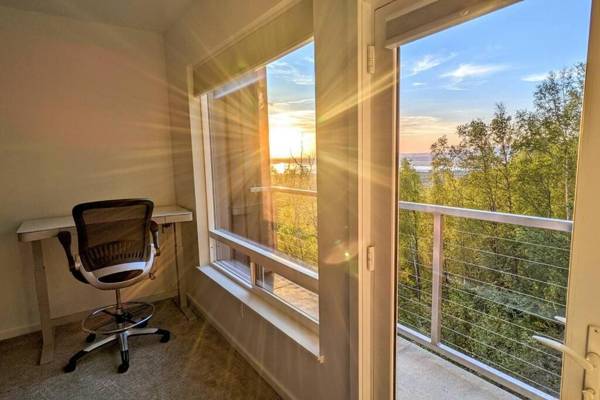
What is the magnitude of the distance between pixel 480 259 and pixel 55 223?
2.79 metres

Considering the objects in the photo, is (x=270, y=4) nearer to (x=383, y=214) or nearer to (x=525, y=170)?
(x=383, y=214)

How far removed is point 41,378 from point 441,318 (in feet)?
8.15

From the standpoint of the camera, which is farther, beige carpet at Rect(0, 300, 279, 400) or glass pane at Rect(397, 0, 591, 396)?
beige carpet at Rect(0, 300, 279, 400)

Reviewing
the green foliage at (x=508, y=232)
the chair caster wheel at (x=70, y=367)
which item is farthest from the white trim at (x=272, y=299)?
the chair caster wheel at (x=70, y=367)

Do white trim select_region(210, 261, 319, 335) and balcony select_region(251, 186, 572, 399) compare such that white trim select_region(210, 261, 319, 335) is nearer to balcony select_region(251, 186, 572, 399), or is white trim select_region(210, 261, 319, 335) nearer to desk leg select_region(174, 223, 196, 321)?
desk leg select_region(174, 223, 196, 321)

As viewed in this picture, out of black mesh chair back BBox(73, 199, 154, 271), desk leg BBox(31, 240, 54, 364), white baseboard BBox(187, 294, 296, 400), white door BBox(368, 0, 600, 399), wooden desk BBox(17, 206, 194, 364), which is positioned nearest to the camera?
white door BBox(368, 0, 600, 399)

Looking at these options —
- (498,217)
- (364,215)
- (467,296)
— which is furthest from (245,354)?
(498,217)

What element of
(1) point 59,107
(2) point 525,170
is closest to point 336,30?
(2) point 525,170

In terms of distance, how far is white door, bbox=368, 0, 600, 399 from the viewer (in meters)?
0.77

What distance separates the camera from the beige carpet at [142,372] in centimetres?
202

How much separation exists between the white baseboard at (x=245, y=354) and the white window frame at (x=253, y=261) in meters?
0.39

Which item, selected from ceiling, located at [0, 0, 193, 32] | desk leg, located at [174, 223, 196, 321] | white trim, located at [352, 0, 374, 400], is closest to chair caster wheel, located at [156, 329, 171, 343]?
desk leg, located at [174, 223, 196, 321]

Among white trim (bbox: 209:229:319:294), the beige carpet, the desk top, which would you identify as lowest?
the beige carpet

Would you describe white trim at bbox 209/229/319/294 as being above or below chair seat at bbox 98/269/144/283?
above
